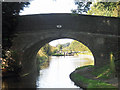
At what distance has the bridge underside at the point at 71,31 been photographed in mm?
14305

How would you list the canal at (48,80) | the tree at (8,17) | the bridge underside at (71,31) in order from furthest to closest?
1. the bridge underside at (71,31)
2. the canal at (48,80)
3. the tree at (8,17)

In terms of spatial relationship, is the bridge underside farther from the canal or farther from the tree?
the canal

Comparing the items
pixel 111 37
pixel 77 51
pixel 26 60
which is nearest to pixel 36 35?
pixel 26 60

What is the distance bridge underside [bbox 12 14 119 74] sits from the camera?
14305mm

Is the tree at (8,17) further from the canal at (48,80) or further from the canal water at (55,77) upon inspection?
the canal water at (55,77)

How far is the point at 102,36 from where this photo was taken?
47.4 ft

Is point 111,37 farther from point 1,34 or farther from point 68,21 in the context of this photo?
point 1,34

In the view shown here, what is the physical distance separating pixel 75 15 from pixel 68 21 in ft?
2.92

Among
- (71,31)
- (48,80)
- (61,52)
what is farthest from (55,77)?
(61,52)

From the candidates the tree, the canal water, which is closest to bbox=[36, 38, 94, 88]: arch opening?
the canal water

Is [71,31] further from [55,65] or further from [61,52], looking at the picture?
[61,52]

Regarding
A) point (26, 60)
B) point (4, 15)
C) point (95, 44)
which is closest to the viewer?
point (4, 15)

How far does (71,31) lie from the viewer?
574 inches

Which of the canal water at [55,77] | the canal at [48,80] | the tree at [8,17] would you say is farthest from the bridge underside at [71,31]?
the canal water at [55,77]
